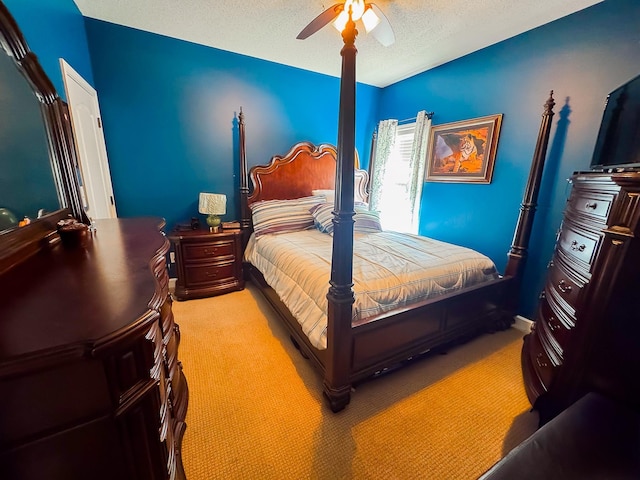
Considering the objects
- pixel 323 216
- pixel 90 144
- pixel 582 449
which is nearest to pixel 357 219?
pixel 323 216

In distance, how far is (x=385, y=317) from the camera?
1.61 m

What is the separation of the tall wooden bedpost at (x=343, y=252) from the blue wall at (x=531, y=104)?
2.06m

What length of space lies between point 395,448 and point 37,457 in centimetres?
141

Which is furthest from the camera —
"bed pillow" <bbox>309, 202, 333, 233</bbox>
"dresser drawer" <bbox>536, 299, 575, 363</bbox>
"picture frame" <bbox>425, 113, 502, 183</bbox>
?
"bed pillow" <bbox>309, 202, 333, 233</bbox>

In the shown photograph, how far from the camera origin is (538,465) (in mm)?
743

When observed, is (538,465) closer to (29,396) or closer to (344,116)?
(29,396)

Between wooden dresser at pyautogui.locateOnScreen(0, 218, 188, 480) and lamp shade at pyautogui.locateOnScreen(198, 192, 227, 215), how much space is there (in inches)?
80.9

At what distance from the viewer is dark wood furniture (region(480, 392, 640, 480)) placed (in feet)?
2.39

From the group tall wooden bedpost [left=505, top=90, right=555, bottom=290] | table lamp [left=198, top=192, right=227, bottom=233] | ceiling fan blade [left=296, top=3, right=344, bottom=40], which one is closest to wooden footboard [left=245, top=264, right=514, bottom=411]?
tall wooden bedpost [left=505, top=90, right=555, bottom=290]

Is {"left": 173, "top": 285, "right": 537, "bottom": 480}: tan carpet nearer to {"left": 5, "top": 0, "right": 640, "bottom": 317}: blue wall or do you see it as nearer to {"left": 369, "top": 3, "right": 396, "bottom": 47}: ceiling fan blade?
{"left": 5, "top": 0, "right": 640, "bottom": 317}: blue wall

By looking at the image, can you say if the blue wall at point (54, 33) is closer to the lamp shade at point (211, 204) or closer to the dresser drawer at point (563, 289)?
the lamp shade at point (211, 204)

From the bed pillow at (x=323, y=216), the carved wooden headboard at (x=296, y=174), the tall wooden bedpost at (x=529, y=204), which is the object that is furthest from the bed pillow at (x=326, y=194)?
the tall wooden bedpost at (x=529, y=204)

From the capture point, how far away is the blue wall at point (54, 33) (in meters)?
1.31

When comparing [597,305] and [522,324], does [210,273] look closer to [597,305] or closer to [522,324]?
[597,305]
